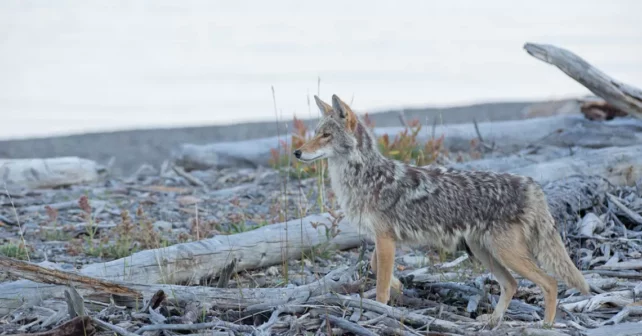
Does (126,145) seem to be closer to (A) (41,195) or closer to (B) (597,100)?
(A) (41,195)

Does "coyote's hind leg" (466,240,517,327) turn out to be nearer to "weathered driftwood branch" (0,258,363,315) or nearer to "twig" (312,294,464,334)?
"twig" (312,294,464,334)

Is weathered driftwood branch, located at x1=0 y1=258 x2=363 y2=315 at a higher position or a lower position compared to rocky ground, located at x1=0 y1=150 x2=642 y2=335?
higher

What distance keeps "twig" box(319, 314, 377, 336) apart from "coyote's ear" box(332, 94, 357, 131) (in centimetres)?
217

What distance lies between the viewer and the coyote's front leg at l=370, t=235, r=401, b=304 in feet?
22.2

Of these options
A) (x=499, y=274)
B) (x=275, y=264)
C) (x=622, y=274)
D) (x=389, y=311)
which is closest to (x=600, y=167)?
(x=622, y=274)

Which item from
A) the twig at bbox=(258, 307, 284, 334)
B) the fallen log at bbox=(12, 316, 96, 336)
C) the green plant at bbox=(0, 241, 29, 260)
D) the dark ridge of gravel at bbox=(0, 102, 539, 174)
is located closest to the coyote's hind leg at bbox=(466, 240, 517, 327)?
the twig at bbox=(258, 307, 284, 334)

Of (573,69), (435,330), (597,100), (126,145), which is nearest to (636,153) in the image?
(573,69)

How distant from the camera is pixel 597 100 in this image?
49.5 ft

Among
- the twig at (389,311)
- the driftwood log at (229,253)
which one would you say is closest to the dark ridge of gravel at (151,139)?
the driftwood log at (229,253)

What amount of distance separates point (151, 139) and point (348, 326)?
20682 millimetres

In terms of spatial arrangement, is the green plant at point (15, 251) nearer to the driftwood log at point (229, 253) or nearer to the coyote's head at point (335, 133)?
the driftwood log at point (229, 253)

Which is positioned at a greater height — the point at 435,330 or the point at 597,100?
the point at 597,100

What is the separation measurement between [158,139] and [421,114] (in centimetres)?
954

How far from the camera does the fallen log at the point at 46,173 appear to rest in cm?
1394
